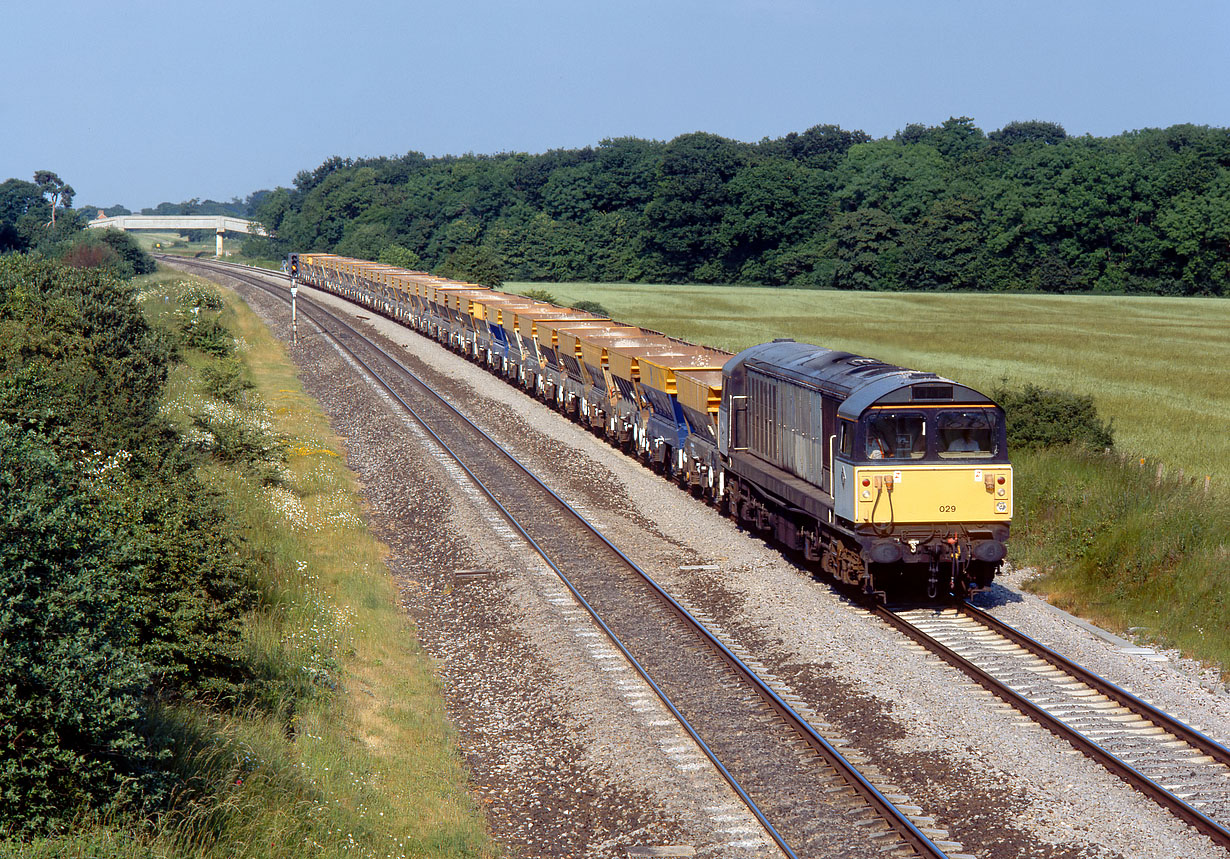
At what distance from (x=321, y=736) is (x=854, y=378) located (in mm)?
9851

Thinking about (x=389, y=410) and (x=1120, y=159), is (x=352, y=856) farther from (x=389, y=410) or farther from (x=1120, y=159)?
(x=1120, y=159)

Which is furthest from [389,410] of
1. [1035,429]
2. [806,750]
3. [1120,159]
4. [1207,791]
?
[1120,159]

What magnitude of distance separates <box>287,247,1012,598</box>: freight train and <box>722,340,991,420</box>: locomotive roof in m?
0.03

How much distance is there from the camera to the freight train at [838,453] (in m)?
16.5

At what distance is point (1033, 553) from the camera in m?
20.0

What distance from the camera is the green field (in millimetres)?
32531

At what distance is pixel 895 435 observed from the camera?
54.4 ft

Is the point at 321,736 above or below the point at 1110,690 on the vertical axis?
above

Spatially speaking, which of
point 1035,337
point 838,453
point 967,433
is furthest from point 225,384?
point 1035,337

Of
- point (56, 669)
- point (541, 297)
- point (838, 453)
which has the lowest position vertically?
point (838, 453)

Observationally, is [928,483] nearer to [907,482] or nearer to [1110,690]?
[907,482]

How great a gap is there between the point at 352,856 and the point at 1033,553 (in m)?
14.4

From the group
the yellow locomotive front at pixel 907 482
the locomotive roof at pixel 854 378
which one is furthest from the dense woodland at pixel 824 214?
the yellow locomotive front at pixel 907 482

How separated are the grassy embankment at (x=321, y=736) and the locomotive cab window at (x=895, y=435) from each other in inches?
284
